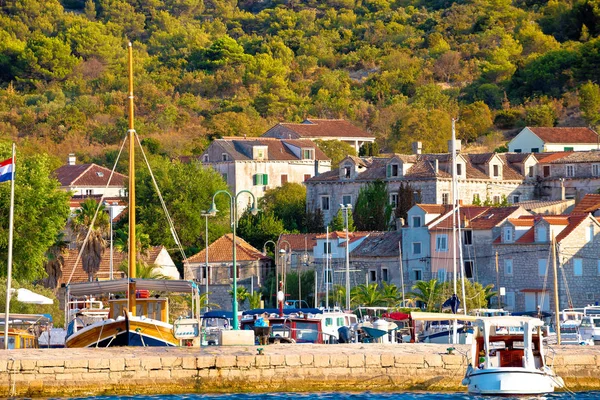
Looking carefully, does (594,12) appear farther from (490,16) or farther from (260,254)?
(260,254)

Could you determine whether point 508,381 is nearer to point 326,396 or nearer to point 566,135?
point 326,396

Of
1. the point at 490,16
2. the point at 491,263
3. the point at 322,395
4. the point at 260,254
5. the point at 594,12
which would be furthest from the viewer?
the point at 490,16

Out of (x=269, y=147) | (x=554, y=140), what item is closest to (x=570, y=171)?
(x=554, y=140)

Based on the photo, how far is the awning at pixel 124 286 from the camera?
40.4m

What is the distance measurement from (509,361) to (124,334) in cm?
990

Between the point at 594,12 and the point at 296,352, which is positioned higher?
the point at 594,12

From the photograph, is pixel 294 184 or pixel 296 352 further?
pixel 294 184

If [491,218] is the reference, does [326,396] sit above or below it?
below

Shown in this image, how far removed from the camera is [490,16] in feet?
488

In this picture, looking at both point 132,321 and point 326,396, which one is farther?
point 132,321

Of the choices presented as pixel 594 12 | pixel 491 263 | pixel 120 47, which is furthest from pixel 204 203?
pixel 120 47

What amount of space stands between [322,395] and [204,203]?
51.4 m

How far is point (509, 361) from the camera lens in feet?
117

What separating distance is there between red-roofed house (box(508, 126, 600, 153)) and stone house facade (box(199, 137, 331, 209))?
40.3 ft
